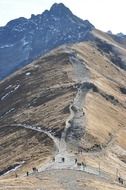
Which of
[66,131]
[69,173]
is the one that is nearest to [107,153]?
[66,131]

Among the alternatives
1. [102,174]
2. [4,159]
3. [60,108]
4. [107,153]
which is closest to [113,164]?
[107,153]

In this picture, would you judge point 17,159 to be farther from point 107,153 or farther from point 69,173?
point 69,173

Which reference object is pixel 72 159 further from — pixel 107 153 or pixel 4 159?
pixel 4 159

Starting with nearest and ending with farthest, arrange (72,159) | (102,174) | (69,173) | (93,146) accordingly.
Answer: (69,173)
(102,174)
(72,159)
(93,146)

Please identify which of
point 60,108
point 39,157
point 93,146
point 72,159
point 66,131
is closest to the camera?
point 72,159

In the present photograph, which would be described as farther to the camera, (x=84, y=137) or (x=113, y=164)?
(x=84, y=137)

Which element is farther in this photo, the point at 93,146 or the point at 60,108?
the point at 60,108

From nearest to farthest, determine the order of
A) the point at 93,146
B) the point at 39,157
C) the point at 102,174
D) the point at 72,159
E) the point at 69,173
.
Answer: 1. the point at 69,173
2. the point at 102,174
3. the point at 72,159
4. the point at 39,157
5. the point at 93,146

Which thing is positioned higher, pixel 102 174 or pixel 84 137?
pixel 84 137

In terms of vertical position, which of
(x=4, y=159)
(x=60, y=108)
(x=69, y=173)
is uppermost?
(x=60, y=108)
